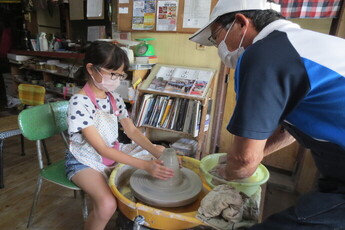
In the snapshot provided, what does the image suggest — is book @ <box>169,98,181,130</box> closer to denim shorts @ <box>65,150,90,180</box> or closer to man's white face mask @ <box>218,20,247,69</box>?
denim shorts @ <box>65,150,90,180</box>

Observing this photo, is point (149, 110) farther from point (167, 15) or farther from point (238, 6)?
point (238, 6)

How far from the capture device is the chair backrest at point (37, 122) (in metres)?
1.42

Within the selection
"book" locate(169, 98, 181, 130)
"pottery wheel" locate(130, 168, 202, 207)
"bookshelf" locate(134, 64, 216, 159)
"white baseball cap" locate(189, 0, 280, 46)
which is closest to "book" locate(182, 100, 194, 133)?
"bookshelf" locate(134, 64, 216, 159)

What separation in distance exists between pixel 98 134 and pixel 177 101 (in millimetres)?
1197

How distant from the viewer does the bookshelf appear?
7.19 ft

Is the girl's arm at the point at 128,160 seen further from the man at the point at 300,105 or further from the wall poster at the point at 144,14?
the wall poster at the point at 144,14

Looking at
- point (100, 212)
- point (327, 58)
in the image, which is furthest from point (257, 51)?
point (100, 212)

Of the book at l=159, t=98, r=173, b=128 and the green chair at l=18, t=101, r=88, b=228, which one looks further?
the book at l=159, t=98, r=173, b=128

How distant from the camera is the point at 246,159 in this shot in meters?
0.70

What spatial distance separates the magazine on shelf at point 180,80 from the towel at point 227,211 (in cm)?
142

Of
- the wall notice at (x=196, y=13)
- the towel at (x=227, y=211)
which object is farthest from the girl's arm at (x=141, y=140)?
the wall notice at (x=196, y=13)

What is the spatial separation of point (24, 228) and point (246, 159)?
1772 millimetres

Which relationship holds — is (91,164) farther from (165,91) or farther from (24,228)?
(165,91)

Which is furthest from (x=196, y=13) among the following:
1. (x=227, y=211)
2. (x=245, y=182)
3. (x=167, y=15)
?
(x=227, y=211)
